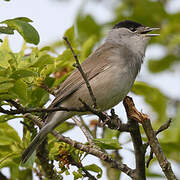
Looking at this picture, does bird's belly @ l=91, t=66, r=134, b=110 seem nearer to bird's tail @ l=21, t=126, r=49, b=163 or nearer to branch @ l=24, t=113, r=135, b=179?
bird's tail @ l=21, t=126, r=49, b=163

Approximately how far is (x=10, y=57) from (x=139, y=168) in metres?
1.38

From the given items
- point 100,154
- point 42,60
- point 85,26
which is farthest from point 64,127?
point 85,26

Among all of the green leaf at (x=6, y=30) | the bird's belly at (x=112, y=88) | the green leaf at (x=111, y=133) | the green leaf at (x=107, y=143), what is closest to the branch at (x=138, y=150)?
the green leaf at (x=107, y=143)

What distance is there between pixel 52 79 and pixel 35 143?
64 cm

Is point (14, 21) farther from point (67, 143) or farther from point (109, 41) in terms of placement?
point (109, 41)

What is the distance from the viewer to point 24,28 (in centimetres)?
304

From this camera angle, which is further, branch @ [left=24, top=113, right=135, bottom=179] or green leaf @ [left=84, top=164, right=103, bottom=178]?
green leaf @ [left=84, top=164, right=103, bottom=178]

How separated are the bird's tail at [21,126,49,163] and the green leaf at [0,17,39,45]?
36.6 inches

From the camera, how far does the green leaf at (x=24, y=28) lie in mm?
3016

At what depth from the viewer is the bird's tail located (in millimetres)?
3373

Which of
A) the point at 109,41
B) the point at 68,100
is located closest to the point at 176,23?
the point at 109,41

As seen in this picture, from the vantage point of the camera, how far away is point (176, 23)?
588cm

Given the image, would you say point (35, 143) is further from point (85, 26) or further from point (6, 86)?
point (85, 26)

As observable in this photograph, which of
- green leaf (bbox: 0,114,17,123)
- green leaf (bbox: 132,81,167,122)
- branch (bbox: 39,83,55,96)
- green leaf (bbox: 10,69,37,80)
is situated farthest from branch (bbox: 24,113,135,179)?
green leaf (bbox: 132,81,167,122)
